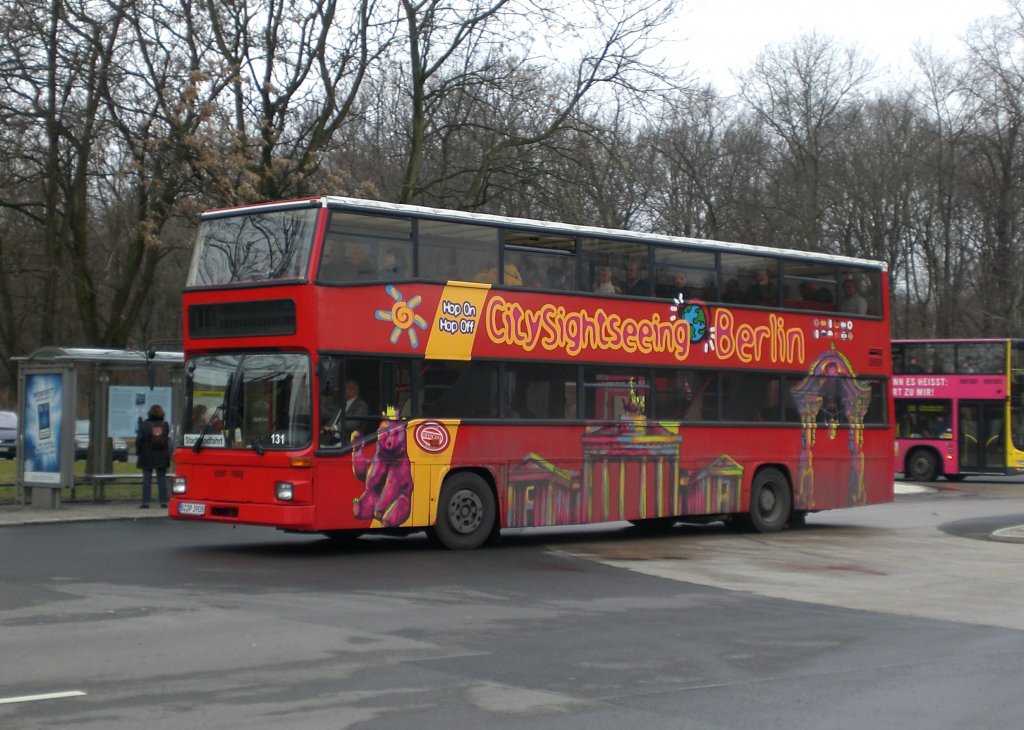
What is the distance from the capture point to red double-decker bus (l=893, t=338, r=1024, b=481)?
3953 centimetres

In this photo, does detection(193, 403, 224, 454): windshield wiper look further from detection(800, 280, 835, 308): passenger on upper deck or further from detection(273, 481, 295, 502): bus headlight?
detection(800, 280, 835, 308): passenger on upper deck

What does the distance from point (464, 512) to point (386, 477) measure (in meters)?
1.43

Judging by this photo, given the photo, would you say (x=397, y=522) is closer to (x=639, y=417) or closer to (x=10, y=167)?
(x=639, y=417)

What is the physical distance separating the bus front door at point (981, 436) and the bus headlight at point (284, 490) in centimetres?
2865

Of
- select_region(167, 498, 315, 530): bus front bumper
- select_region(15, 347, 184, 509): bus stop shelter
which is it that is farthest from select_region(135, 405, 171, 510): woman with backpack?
select_region(167, 498, 315, 530): bus front bumper

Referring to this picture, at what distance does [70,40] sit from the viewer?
27266 mm

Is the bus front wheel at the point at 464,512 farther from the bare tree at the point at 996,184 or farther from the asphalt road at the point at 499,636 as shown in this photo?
the bare tree at the point at 996,184

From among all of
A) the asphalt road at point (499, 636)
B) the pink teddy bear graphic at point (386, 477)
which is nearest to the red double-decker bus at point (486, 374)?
the pink teddy bear graphic at point (386, 477)

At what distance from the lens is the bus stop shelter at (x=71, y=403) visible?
2331 centimetres

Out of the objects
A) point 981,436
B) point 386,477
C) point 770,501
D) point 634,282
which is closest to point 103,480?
point 386,477

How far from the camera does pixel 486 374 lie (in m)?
17.7

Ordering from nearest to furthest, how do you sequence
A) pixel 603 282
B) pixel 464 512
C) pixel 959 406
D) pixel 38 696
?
pixel 38 696
pixel 464 512
pixel 603 282
pixel 959 406

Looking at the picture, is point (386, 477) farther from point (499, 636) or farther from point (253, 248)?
point (499, 636)

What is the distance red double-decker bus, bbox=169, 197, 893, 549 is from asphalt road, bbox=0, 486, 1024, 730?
0.90 meters
